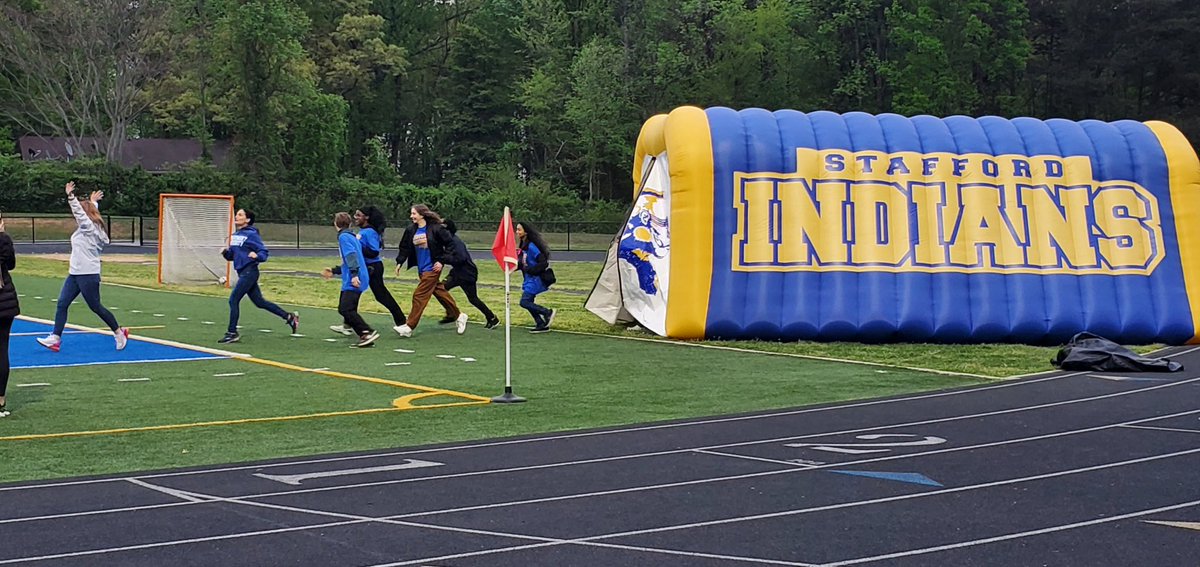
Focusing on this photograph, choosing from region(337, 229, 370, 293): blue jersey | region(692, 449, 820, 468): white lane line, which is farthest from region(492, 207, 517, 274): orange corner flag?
region(337, 229, 370, 293): blue jersey

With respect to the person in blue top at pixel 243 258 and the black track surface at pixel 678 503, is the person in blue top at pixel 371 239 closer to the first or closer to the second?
the person in blue top at pixel 243 258

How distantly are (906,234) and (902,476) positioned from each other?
9791 millimetres

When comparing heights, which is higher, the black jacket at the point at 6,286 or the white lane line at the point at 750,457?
the black jacket at the point at 6,286

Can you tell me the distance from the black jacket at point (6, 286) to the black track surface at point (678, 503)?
2.67 meters

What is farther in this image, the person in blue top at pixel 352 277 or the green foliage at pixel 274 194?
the green foliage at pixel 274 194

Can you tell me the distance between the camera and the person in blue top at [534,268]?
18.6 metres

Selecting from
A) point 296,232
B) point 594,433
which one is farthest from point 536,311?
point 296,232

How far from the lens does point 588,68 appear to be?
211 ft

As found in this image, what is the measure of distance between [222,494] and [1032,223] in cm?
1329

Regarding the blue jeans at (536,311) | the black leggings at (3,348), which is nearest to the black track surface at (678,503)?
the black leggings at (3,348)

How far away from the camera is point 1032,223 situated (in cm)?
1800

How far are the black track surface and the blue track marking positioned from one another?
0.03m

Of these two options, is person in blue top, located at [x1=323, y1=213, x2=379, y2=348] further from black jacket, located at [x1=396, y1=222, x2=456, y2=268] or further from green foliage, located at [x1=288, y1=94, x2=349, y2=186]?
green foliage, located at [x1=288, y1=94, x2=349, y2=186]

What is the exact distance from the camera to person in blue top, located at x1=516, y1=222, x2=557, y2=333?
1861 centimetres
